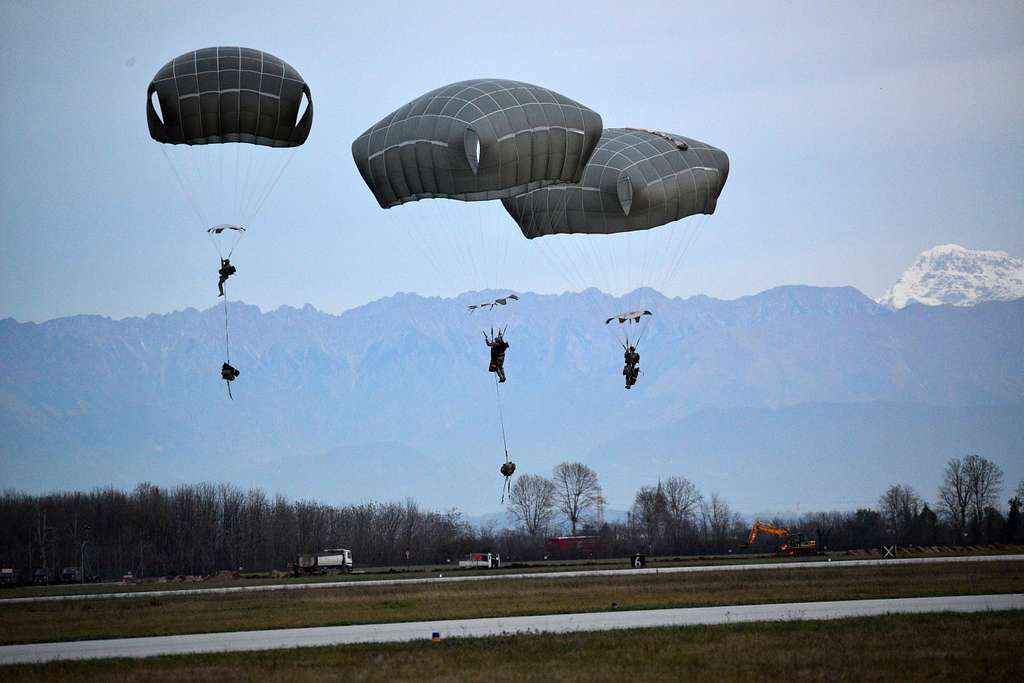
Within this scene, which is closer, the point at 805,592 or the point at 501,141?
the point at 501,141

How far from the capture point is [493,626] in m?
29.6

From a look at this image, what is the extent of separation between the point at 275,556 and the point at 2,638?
79.2m

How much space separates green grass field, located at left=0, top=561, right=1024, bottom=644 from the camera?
111ft

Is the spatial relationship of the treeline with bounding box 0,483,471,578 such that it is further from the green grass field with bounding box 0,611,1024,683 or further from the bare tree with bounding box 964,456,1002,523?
the green grass field with bounding box 0,611,1024,683

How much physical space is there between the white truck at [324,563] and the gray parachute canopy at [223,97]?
42.3 metres

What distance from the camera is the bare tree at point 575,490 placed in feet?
529

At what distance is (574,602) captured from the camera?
3647cm

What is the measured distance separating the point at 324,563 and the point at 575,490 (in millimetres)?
88737

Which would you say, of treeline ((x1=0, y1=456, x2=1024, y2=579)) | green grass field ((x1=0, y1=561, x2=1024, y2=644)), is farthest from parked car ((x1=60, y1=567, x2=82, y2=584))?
green grass field ((x1=0, y1=561, x2=1024, y2=644))

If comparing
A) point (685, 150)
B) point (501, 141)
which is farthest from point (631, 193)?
point (501, 141)

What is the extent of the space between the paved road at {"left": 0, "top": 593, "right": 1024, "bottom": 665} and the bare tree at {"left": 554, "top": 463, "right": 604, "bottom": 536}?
12783 cm

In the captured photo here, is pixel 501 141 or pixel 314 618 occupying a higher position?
pixel 501 141

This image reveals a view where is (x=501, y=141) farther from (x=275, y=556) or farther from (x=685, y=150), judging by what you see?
(x=275, y=556)

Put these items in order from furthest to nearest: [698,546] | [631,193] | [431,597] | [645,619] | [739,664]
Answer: [698,546] → [431,597] → [631,193] → [645,619] → [739,664]
